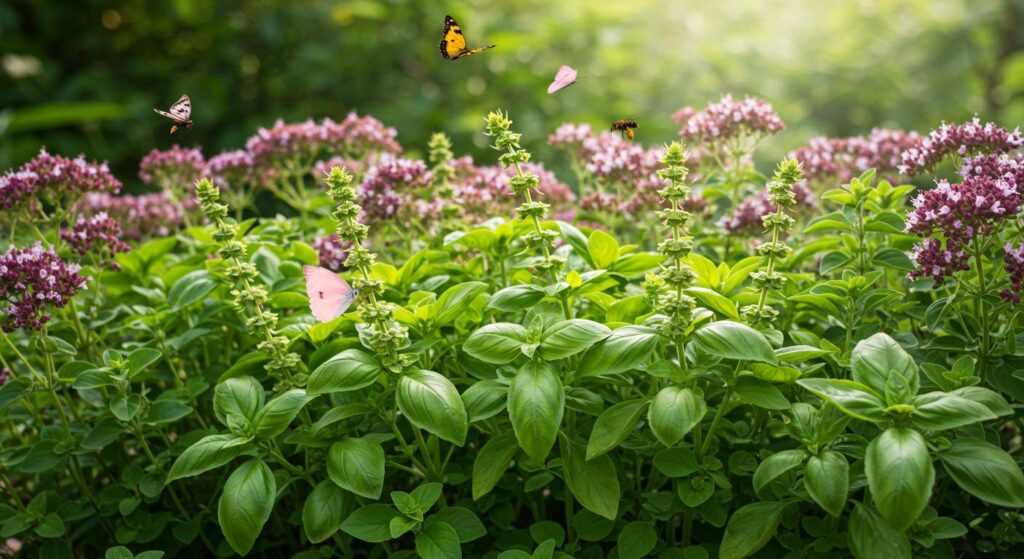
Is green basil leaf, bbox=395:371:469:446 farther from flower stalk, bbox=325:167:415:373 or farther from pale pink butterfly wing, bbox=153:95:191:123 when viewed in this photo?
pale pink butterfly wing, bbox=153:95:191:123

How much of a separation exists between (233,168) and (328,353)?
4.07 ft

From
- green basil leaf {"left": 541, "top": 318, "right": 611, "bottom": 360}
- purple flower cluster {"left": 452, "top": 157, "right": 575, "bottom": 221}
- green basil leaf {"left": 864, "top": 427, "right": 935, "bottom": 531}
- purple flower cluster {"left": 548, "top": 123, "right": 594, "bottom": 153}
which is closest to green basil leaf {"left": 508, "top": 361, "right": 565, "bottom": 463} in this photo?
green basil leaf {"left": 541, "top": 318, "right": 611, "bottom": 360}

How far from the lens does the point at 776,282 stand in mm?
1584

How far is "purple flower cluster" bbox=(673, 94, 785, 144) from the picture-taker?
2402 mm

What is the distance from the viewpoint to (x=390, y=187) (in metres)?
2.36

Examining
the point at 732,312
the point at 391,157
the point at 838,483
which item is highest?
the point at 391,157

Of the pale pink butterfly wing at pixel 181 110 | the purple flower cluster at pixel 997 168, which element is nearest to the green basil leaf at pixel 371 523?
the pale pink butterfly wing at pixel 181 110

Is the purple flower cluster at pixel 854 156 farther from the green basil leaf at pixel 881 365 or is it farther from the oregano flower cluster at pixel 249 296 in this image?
the oregano flower cluster at pixel 249 296

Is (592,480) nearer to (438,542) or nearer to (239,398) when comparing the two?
(438,542)

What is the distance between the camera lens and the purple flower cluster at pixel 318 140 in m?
2.75

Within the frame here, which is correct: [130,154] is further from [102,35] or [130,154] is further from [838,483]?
[838,483]

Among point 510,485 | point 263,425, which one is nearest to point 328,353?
point 263,425

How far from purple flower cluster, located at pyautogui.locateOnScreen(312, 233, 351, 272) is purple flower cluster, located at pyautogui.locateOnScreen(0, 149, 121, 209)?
63 cm

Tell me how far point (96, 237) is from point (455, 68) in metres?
4.35
